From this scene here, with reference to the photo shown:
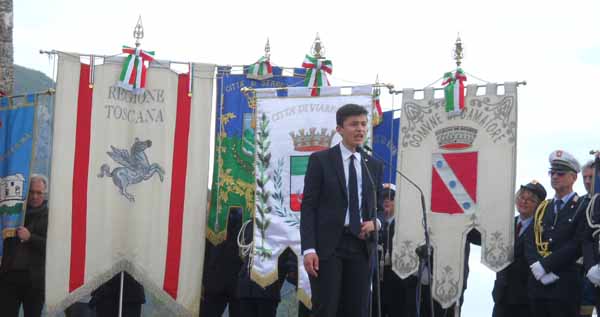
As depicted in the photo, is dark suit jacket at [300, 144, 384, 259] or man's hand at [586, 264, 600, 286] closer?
dark suit jacket at [300, 144, 384, 259]

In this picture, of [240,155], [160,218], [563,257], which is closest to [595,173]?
[563,257]

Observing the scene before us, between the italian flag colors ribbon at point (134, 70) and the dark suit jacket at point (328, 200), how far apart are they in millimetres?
2747

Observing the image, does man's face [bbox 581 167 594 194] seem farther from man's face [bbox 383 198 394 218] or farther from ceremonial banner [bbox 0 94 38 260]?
ceremonial banner [bbox 0 94 38 260]

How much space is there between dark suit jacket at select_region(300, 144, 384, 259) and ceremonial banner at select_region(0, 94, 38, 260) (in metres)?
3.26

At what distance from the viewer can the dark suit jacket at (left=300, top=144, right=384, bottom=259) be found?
6.01m

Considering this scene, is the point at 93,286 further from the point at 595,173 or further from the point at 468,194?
the point at 595,173

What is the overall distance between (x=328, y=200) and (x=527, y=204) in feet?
9.07

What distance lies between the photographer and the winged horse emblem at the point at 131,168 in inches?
331

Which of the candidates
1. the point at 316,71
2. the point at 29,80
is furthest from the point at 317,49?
the point at 29,80

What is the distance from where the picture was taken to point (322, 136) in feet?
27.3

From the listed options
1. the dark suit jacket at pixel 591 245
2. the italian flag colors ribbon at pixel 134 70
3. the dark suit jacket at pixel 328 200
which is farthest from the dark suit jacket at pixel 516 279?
the italian flag colors ribbon at pixel 134 70

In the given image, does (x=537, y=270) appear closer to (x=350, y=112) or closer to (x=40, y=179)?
(x=350, y=112)

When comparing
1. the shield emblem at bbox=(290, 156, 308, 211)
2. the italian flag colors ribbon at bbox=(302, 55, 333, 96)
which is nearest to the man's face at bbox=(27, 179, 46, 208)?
the shield emblem at bbox=(290, 156, 308, 211)

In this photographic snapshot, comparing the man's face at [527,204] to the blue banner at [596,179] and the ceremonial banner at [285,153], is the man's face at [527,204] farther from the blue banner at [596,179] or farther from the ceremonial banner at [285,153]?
the ceremonial banner at [285,153]
